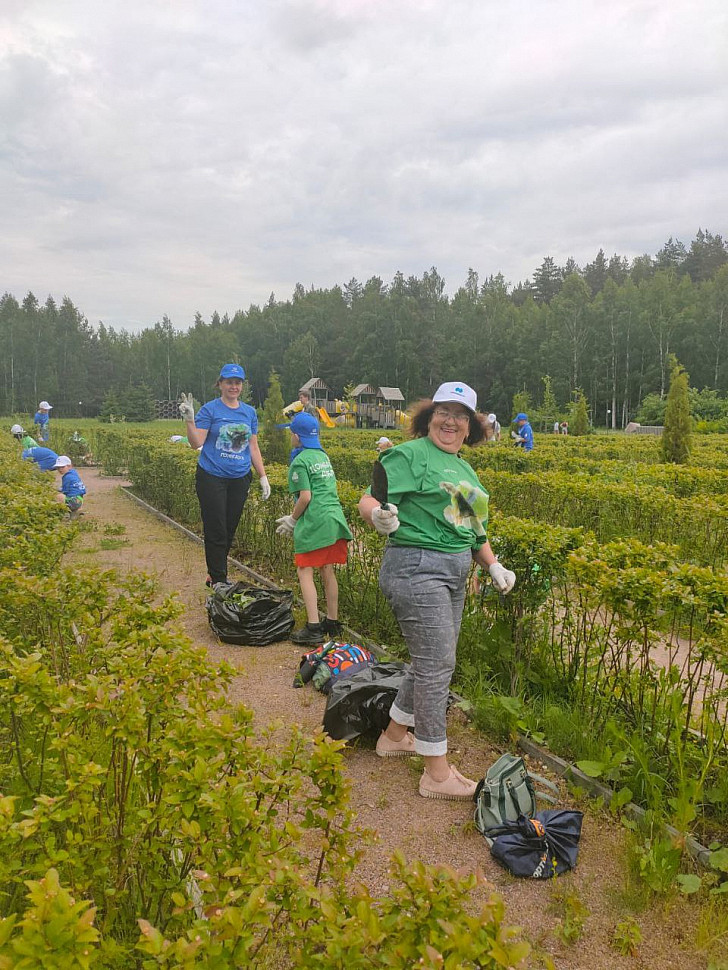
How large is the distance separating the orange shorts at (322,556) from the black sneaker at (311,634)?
47 centimetres

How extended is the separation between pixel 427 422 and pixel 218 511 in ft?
9.88

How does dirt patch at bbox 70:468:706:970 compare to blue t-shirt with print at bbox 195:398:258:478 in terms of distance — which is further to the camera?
blue t-shirt with print at bbox 195:398:258:478

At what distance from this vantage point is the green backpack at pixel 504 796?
8.92 feet

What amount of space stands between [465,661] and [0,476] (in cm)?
576

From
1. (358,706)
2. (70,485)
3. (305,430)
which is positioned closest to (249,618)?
(305,430)

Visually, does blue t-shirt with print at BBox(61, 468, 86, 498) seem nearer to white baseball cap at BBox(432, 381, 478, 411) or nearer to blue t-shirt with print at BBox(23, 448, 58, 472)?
blue t-shirt with print at BBox(23, 448, 58, 472)

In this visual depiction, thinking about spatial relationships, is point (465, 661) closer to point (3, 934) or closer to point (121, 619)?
point (121, 619)

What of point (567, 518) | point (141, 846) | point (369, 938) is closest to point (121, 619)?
point (141, 846)

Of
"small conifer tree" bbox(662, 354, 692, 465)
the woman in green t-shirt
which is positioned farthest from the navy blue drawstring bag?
"small conifer tree" bbox(662, 354, 692, 465)

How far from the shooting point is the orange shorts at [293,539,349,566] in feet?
15.3

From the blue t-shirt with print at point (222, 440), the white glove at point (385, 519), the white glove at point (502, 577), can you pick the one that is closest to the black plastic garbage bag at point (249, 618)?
the blue t-shirt with print at point (222, 440)

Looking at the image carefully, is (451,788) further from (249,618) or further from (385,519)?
(249,618)

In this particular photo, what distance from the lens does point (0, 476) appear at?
7.33 metres

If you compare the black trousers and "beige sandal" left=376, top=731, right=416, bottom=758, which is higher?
Result: the black trousers
